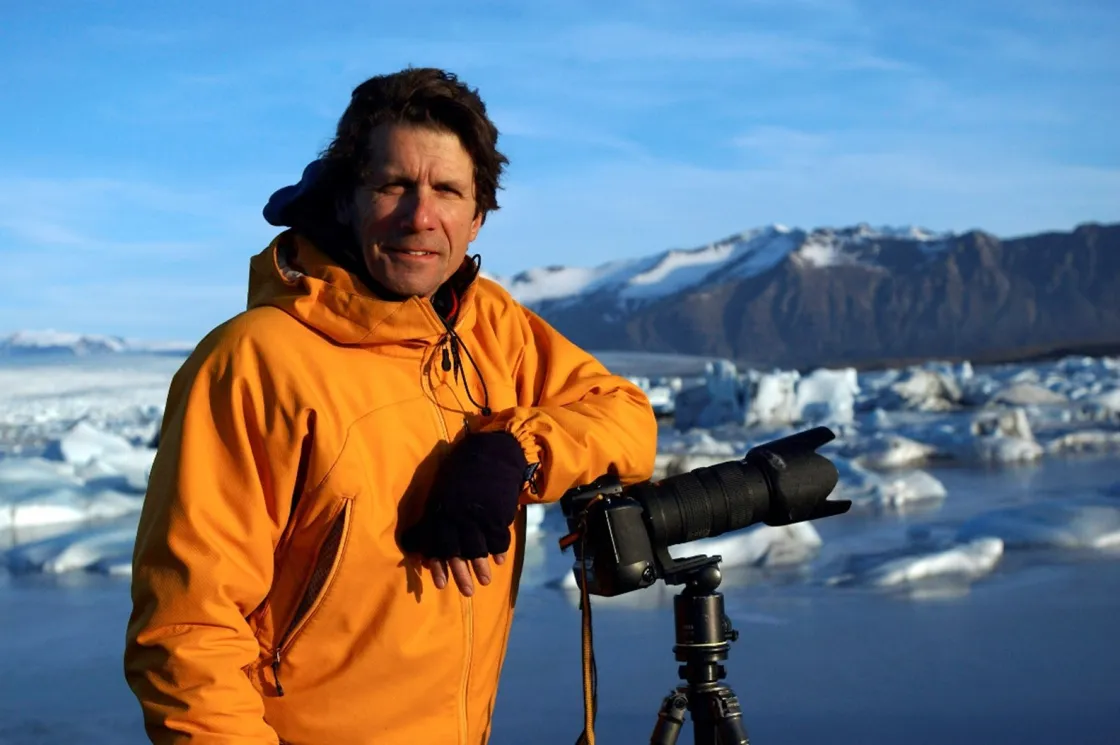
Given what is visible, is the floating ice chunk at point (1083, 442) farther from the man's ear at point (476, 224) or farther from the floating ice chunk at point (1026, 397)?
the man's ear at point (476, 224)

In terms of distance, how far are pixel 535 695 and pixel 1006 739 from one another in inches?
45.2

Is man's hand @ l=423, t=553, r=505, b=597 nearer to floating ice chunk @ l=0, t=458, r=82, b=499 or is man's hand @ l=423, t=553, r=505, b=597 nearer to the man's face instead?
the man's face

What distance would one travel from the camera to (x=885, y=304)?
159 feet

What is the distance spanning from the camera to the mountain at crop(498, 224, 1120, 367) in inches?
1817

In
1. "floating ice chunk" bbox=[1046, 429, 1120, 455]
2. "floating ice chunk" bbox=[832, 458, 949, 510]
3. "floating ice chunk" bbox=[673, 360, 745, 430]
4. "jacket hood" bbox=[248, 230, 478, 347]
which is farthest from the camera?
"floating ice chunk" bbox=[673, 360, 745, 430]

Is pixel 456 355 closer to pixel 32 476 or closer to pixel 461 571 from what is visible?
pixel 461 571

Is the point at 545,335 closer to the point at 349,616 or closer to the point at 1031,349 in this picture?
the point at 349,616

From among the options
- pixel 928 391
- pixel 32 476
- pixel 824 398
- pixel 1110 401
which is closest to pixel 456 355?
pixel 32 476

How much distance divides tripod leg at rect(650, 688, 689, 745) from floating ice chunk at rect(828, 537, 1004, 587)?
2.92 meters

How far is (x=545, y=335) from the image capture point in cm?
171

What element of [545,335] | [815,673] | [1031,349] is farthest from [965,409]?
[1031,349]

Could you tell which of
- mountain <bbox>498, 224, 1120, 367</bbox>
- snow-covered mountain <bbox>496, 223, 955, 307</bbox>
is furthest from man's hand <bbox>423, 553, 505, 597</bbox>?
snow-covered mountain <bbox>496, 223, 955, 307</bbox>

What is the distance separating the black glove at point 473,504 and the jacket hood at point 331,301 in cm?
15

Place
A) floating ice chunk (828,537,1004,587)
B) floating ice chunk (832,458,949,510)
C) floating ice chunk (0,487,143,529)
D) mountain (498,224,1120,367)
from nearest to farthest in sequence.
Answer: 1. floating ice chunk (828,537,1004,587)
2. floating ice chunk (832,458,949,510)
3. floating ice chunk (0,487,143,529)
4. mountain (498,224,1120,367)
